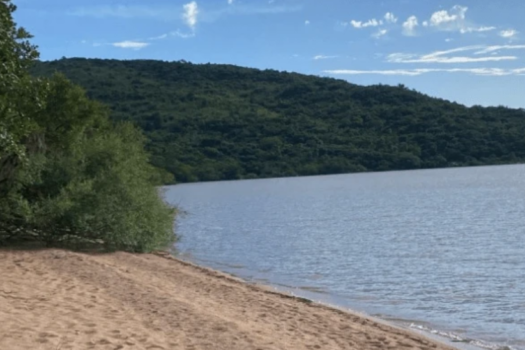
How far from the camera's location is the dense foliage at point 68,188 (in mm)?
20281

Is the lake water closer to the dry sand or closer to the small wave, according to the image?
the small wave

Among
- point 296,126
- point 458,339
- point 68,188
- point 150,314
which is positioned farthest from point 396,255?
point 296,126

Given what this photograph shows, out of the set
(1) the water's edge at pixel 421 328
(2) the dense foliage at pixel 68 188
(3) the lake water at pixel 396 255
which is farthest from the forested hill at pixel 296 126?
(1) the water's edge at pixel 421 328

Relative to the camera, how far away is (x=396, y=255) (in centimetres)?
2916

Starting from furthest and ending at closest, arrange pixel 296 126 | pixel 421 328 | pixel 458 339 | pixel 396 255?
pixel 296 126 < pixel 396 255 < pixel 421 328 < pixel 458 339

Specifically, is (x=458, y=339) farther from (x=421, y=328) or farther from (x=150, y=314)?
(x=150, y=314)

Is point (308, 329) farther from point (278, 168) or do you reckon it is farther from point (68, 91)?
point (278, 168)

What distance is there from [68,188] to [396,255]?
1370 centimetres

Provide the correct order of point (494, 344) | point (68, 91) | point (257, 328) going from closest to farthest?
point (257, 328) < point (494, 344) < point (68, 91)

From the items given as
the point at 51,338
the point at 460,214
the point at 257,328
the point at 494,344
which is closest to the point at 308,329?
the point at 257,328

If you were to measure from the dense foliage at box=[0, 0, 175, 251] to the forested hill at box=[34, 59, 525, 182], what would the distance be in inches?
3385

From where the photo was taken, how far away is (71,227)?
21.7m

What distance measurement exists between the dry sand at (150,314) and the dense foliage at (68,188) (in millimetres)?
1884

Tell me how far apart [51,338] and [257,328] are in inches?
150
